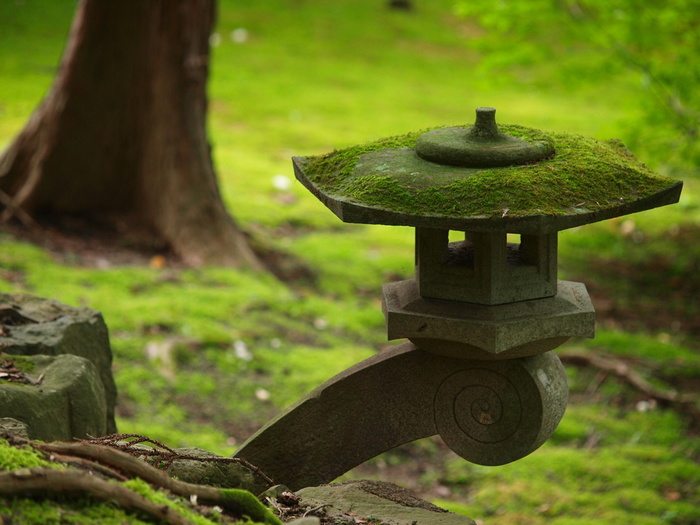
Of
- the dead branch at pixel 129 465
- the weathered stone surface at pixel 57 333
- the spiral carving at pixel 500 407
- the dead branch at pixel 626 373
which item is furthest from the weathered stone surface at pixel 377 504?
the dead branch at pixel 626 373

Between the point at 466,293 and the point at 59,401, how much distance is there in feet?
5.41

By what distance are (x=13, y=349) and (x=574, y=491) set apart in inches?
143

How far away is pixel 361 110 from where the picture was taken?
14.7 metres

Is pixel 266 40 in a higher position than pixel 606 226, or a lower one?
higher

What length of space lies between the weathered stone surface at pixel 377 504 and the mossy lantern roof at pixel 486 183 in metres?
1.06

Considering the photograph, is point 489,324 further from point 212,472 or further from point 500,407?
point 212,472

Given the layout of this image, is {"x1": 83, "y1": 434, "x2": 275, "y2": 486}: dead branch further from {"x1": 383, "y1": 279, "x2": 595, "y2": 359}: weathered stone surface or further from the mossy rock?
the mossy rock

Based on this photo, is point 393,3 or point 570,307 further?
point 393,3

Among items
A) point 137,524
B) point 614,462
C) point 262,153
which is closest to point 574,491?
point 614,462

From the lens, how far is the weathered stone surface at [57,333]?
13.1 ft

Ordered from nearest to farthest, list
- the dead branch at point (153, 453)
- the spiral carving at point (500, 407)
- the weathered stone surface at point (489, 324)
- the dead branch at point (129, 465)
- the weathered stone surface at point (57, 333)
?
the dead branch at point (129, 465), the dead branch at point (153, 453), the weathered stone surface at point (489, 324), the spiral carving at point (500, 407), the weathered stone surface at point (57, 333)

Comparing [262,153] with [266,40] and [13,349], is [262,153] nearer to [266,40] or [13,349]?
[266,40]

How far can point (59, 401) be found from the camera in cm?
350

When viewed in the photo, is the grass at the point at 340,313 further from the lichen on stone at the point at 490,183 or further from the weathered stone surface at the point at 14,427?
the weathered stone surface at the point at 14,427
